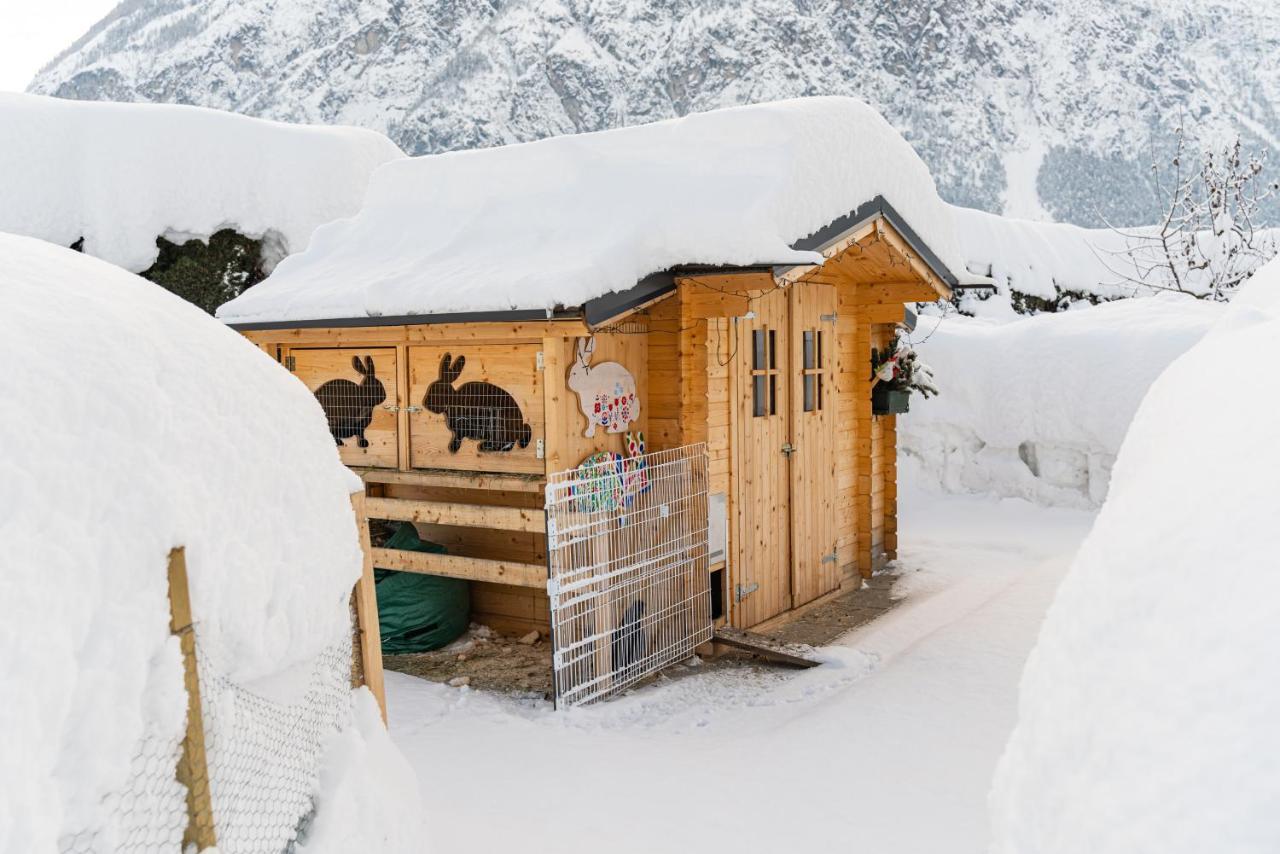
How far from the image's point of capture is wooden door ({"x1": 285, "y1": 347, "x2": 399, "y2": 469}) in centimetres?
736

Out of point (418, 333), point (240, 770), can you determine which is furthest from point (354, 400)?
point (240, 770)

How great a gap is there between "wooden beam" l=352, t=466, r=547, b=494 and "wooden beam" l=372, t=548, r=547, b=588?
52cm

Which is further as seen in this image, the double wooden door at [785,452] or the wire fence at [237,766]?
the double wooden door at [785,452]

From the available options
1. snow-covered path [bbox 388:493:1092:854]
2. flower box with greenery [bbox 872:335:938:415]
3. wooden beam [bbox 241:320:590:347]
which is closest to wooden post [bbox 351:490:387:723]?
snow-covered path [bbox 388:493:1092:854]

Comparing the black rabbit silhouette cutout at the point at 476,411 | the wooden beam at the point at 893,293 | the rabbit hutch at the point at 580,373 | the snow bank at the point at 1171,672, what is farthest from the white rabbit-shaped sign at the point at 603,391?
the snow bank at the point at 1171,672

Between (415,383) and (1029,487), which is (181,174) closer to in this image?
(415,383)

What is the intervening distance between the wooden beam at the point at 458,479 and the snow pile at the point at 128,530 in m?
3.30

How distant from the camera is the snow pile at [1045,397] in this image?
41.5 ft

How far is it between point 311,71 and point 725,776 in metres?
64.6

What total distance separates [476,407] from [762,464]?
242 centimetres

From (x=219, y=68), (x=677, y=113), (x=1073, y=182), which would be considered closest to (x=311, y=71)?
(x=219, y=68)

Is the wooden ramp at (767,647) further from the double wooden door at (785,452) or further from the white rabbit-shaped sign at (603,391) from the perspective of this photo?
the white rabbit-shaped sign at (603,391)

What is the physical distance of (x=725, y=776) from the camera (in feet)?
16.1

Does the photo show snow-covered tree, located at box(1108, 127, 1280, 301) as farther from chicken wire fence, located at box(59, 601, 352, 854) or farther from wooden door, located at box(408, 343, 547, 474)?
chicken wire fence, located at box(59, 601, 352, 854)
